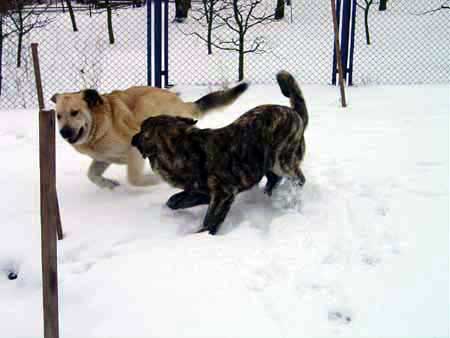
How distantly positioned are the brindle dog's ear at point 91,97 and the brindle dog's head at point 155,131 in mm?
828

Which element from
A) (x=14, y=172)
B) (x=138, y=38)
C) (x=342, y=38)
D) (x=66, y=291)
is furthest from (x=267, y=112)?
(x=138, y=38)

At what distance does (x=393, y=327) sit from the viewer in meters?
2.26

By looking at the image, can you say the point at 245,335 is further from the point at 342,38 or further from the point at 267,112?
the point at 342,38

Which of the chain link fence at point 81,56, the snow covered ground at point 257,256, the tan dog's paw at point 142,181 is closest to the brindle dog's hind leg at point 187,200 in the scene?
the snow covered ground at point 257,256

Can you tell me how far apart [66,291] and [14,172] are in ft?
7.80

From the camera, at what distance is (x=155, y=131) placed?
3.45 meters

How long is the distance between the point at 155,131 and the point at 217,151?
44cm

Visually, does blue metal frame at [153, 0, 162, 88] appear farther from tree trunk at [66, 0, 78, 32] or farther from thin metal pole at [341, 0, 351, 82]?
tree trunk at [66, 0, 78, 32]

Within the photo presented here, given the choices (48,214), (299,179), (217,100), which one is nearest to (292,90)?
(299,179)

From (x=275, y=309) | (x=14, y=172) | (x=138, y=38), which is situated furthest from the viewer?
(x=138, y=38)

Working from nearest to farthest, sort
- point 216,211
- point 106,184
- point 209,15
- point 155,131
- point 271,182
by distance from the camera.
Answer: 1. point 216,211
2. point 155,131
3. point 271,182
4. point 106,184
5. point 209,15

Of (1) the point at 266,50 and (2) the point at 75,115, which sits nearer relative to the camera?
(2) the point at 75,115

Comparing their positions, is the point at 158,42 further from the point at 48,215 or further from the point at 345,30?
the point at 48,215

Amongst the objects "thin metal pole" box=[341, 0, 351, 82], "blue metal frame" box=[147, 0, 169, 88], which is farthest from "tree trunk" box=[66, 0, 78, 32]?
"thin metal pole" box=[341, 0, 351, 82]
